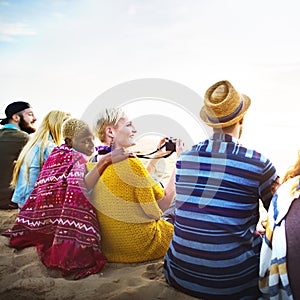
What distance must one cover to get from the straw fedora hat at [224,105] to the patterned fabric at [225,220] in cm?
11

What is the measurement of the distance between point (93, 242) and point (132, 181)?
1.60 feet

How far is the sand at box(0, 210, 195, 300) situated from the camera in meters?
2.33

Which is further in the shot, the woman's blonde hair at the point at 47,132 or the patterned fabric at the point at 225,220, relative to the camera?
the woman's blonde hair at the point at 47,132

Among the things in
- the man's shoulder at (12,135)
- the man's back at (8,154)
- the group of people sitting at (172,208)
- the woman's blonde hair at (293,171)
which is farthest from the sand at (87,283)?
the man's shoulder at (12,135)

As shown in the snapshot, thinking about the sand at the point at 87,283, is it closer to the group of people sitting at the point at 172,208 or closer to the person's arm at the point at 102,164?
the group of people sitting at the point at 172,208

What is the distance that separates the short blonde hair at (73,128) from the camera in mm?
3068

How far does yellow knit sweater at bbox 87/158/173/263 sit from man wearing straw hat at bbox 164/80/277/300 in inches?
19.8

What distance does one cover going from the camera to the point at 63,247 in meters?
2.78

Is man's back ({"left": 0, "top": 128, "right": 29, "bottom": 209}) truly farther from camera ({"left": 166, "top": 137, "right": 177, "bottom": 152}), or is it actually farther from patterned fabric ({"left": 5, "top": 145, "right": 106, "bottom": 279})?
camera ({"left": 166, "top": 137, "right": 177, "bottom": 152})

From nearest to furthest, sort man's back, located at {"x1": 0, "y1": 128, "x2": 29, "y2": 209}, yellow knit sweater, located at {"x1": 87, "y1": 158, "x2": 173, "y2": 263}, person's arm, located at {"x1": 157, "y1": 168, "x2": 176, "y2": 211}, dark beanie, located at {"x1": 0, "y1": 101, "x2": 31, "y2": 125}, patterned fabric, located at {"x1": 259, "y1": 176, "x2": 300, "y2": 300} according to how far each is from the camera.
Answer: patterned fabric, located at {"x1": 259, "y1": 176, "x2": 300, "y2": 300}
yellow knit sweater, located at {"x1": 87, "y1": 158, "x2": 173, "y2": 263}
person's arm, located at {"x1": 157, "y1": 168, "x2": 176, "y2": 211}
man's back, located at {"x1": 0, "y1": 128, "x2": 29, "y2": 209}
dark beanie, located at {"x1": 0, "y1": 101, "x2": 31, "y2": 125}

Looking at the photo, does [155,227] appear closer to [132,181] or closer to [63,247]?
[132,181]

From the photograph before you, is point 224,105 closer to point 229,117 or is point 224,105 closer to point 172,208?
point 229,117

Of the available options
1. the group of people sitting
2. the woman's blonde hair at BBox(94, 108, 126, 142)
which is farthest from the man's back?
the woman's blonde hair at BBox(94, 108, 126, 142)

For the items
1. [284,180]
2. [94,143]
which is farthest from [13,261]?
[284,180]
